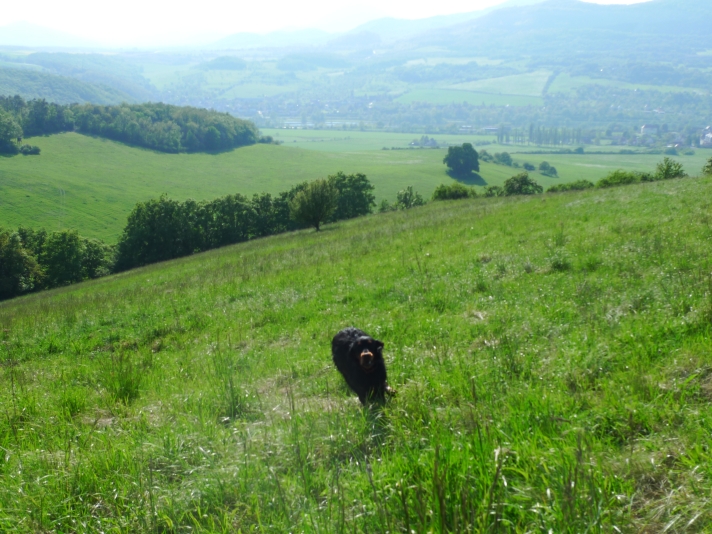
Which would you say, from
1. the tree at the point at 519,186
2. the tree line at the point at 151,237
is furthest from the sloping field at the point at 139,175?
the tree at the point at 519,186

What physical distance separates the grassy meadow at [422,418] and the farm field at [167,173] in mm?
90565

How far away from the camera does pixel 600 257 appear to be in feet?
30.1

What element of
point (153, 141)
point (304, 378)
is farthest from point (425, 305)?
point (153, 141)

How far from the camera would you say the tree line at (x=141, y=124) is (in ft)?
472

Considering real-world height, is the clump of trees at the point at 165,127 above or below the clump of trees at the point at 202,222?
above

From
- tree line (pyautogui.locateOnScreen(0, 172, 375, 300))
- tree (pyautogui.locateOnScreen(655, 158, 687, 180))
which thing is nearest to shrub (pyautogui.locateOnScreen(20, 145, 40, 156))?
tree line (pyautogui.locateOnScreen(0, 172, 375, 300))

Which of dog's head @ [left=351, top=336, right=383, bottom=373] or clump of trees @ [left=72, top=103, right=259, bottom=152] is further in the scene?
clump of trees @ [left=72, top=103, right=259, bottom=152]

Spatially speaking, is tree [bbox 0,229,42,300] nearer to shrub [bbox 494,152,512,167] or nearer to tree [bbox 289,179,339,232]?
tree [bbox 289,179,339,232]

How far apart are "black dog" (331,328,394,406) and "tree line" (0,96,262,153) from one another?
6190 inches

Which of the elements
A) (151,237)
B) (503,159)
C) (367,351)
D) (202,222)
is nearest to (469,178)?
(503,159)

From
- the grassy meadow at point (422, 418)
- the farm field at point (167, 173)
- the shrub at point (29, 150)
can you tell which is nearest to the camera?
the grassy meadow at point (422, 418)

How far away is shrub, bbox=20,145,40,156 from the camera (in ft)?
400

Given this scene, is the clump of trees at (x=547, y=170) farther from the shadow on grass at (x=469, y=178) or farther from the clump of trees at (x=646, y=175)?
the clump of trees at (x=646, y=175)

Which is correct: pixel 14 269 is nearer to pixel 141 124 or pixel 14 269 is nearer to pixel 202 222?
pixel 202 222
